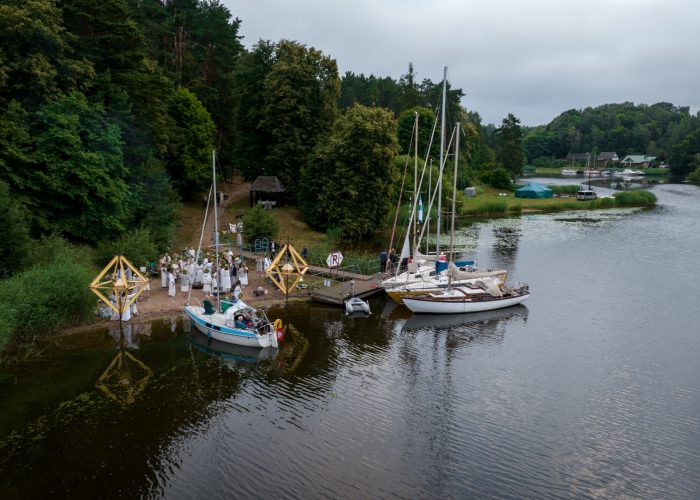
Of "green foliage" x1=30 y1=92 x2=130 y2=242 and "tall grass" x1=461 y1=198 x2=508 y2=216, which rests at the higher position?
"green foliage" x1=30 y1=92 x2=130 y2=242

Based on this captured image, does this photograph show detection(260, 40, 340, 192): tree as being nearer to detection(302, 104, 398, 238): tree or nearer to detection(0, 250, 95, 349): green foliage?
detection(302, 104, 398, 238): tree

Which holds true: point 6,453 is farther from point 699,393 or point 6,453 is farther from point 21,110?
point 699,393

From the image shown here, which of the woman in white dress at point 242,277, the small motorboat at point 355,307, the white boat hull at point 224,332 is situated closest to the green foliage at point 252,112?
the woman in white dress at point 242,277

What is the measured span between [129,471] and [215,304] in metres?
15.1

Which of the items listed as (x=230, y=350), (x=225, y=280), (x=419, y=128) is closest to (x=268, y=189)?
(x=225, y=280)

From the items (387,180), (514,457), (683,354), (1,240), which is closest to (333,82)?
(387,180)

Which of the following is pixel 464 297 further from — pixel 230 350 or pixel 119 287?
pixel 119 287

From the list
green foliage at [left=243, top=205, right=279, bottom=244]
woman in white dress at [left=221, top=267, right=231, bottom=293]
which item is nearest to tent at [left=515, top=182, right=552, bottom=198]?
green foliage at [left=243, top=205, right=279, bottom=244]

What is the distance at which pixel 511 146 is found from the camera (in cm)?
11650

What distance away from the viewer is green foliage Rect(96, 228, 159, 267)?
34.2 meters

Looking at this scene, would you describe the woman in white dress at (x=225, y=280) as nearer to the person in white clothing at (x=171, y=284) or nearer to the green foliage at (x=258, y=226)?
the person in white clothing at (x=171, y=284)

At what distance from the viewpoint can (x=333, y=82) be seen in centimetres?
5838

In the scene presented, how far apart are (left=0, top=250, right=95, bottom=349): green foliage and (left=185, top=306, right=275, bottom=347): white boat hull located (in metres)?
5.63

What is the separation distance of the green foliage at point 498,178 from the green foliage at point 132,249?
275 ft
